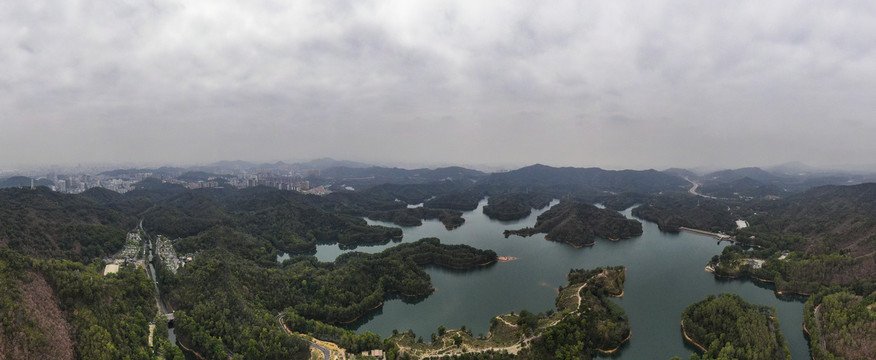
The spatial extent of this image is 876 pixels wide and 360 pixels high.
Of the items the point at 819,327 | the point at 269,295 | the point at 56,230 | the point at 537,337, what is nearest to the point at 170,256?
the point at 56,230

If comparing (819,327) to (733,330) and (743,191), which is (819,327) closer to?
(733,330)

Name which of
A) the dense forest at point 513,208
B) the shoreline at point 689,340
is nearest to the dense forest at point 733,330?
the shoreline at point 689,340

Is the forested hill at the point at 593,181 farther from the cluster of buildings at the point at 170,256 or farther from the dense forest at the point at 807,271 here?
the cluster of buildings at the point at 170,256

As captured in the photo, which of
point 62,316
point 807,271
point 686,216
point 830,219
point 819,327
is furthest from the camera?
point 686,216

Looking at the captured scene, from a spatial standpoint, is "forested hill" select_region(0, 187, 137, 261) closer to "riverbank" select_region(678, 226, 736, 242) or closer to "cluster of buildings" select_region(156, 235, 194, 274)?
"cluster of buildings" select_region(156, 235, 194, 274)

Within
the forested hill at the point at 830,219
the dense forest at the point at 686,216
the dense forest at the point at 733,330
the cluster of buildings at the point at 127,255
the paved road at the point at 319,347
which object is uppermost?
the forested hill at the point at 830,219

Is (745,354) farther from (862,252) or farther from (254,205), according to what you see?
(254,205)

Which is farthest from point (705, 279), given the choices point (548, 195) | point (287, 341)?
point (548, 195)
